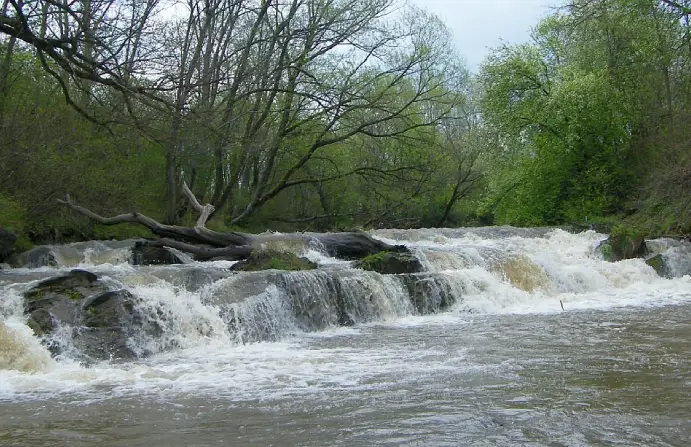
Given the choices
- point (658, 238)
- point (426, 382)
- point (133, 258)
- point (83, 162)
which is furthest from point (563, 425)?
point (658, 238)

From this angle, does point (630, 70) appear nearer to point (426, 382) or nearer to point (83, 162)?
point (83, 162)

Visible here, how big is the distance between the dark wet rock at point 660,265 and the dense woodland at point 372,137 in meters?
1.40

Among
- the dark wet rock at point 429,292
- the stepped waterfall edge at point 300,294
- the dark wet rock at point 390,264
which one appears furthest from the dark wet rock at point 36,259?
the dark wet rock at point 429,292

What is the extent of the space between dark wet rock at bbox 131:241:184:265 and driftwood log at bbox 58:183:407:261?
0.15 metres

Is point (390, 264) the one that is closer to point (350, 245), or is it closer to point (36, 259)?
point (350, 245)

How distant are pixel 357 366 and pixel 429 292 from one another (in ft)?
17.0

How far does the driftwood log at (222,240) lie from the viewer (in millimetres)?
14234

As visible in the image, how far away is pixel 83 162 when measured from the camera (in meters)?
15.6

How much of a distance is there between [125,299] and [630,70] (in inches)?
841

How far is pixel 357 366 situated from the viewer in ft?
24.5

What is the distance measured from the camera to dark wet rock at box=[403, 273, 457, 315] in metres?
12.3

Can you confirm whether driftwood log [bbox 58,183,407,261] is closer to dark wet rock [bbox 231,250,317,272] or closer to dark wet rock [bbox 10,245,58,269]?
dark wet rock [bbox 10,245,58,269]

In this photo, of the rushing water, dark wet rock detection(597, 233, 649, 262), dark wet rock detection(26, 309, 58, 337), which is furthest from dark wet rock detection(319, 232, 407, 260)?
dark wet rock detection(26, 309, 58, 337)

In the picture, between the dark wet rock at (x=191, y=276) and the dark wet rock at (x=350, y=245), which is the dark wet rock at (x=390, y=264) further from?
the dark wet rock at (x=191, y=276)
